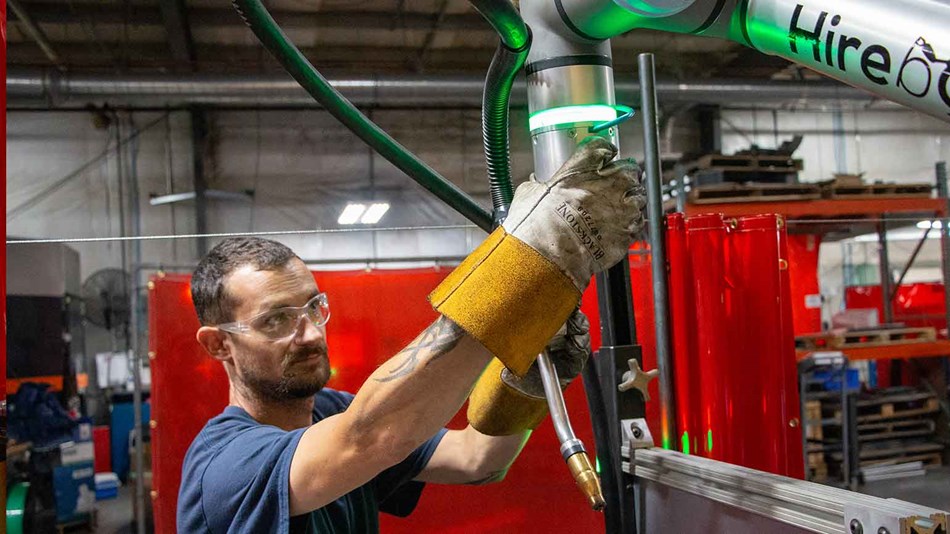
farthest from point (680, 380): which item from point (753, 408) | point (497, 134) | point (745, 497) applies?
point (497, 134)

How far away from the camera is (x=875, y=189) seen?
249 inches

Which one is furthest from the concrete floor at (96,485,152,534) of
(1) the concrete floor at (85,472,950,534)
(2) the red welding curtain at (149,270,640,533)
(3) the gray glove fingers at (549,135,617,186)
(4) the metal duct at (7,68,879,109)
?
(3) the gray glove fingers at (549,135,617,186)

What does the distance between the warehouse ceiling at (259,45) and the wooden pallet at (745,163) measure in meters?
1.53

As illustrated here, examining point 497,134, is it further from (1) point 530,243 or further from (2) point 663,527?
(2) point 663,527

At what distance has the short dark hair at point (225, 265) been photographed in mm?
1713

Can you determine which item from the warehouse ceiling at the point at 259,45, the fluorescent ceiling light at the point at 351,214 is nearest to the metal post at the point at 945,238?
the warehouse ceiling at the point at 259,45

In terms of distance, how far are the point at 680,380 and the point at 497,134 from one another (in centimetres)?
77

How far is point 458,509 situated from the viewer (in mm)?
2650

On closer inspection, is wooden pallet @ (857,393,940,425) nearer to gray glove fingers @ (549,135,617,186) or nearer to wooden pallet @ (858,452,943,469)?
wooden pallet @ (858,452,943,469)

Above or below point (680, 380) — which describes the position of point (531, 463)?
below

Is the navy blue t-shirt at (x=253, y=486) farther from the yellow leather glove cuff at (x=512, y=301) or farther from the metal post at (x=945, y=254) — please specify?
the metal post at (x=945, y=254)

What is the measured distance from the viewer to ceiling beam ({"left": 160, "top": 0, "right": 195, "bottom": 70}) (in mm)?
6242

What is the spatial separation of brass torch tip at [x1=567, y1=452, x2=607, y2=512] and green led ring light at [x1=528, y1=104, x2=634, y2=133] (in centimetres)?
51

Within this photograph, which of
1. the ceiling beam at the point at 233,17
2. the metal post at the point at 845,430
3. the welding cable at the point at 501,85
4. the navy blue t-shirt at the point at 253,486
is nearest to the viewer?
the welding cable at the point at 501,85
